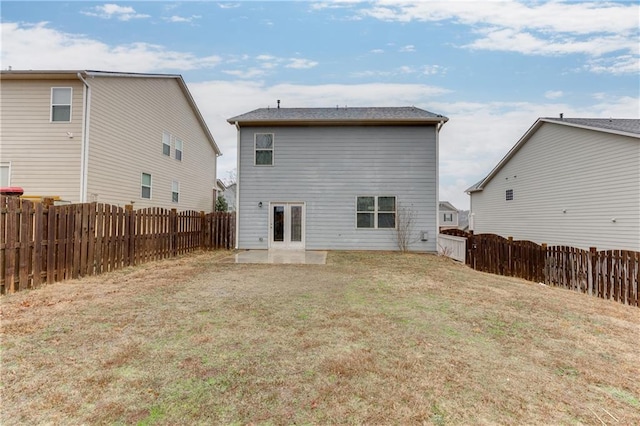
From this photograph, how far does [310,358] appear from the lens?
121 inches

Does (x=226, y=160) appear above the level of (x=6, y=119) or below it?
above

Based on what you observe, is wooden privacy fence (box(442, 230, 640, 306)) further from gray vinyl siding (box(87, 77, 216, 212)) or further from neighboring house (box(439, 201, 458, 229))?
neighboring house (box(439, 201, 458, 229))

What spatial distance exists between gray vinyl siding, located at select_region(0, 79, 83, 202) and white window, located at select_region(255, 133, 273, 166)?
19.7 feet

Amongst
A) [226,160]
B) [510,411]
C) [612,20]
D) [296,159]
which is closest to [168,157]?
[296,159]

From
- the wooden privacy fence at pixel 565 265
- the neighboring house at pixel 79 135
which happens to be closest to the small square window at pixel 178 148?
the neighboring house at pixel 79 135

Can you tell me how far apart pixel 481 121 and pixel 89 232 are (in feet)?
61.8

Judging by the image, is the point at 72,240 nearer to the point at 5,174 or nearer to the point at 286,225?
the point at 5,174

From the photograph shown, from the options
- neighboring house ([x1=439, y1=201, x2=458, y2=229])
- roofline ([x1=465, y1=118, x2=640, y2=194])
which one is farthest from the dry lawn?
neighboring house ([x1=439, y1=201, x2=458, y2=229])

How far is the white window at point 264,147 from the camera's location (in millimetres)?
13312

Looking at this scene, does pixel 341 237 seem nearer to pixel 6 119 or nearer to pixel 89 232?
pixel 89 232

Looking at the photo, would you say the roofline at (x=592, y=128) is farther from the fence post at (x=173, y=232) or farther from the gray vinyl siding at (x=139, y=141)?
the gray vinyl siding at (x=139, y=141)

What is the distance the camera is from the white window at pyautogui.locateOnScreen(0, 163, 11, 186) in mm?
10422

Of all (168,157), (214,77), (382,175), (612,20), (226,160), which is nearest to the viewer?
(612,20)

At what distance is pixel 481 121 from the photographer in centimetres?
1800
